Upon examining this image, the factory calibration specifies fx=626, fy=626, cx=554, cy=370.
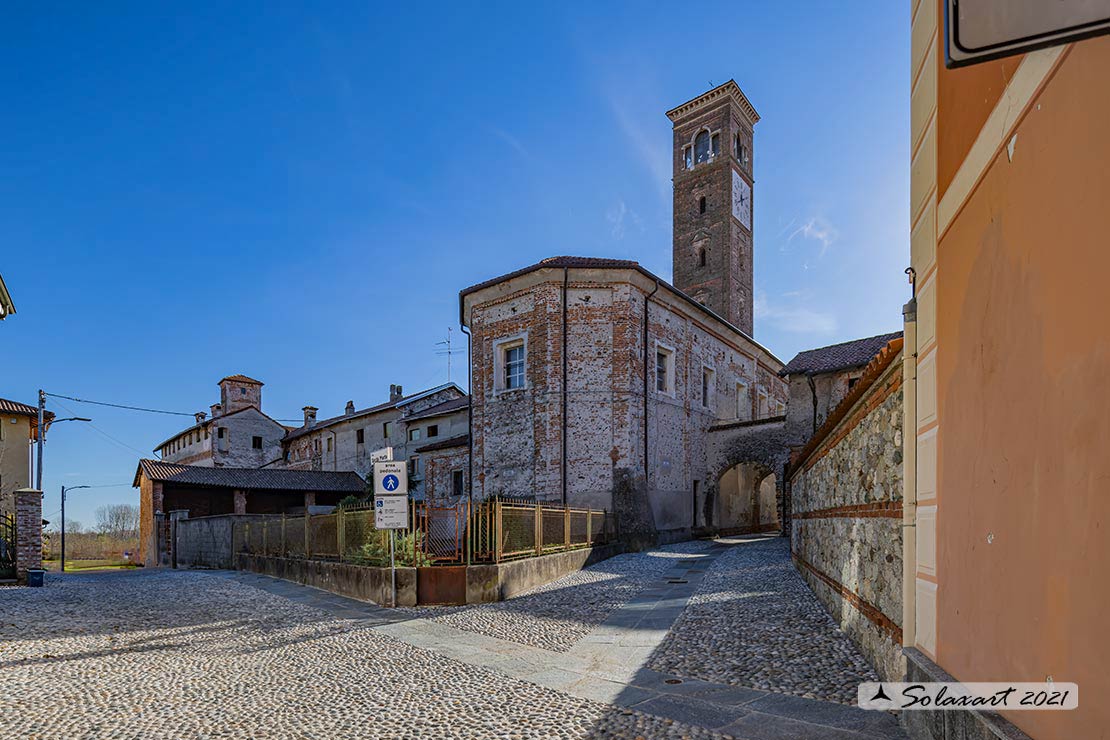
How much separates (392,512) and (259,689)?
14.6 ft

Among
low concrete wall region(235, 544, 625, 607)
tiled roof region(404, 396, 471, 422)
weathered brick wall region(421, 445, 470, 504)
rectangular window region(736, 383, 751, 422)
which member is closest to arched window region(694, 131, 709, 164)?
rectangular window region(736, 383, 751, 422)

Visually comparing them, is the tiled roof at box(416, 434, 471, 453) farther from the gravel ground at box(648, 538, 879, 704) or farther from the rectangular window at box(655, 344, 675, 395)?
the gravel ground at box(648, 538, 879, 704)

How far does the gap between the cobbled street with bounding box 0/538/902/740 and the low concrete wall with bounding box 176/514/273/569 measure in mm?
9597

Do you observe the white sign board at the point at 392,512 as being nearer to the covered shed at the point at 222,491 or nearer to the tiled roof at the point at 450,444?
the tiled roof at the point at 450,444

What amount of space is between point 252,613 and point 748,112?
37882mm

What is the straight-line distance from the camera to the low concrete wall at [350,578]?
984 cm

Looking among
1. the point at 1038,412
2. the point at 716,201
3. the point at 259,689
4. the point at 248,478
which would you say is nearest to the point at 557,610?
the point at 259,689

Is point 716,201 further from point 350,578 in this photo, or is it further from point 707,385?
point 350,578

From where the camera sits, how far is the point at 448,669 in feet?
19.0

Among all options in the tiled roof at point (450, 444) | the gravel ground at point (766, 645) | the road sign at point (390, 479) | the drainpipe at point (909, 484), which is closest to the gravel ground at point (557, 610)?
the gravel ground at point (766, 645)

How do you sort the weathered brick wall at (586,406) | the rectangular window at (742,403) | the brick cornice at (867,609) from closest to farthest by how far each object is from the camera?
the brick cornice at (867,609) < the weathered brick wall at (586,406) < the rectangular window at (742,403)

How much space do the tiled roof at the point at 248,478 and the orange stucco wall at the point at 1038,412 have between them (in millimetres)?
30817

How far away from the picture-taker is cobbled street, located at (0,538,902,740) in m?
4.24

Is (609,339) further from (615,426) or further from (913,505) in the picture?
(913,505)
